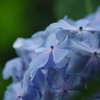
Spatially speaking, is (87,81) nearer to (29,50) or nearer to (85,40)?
(85,40)

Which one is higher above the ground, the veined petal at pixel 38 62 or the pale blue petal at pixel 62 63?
the veined petal at pixel 38 62

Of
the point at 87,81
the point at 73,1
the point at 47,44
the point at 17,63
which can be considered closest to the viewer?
the point at 87,81

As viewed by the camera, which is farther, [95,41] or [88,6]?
[88,6]

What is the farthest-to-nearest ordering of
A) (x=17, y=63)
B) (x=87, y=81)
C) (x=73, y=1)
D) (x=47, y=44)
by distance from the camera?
(x=73, y=1) → (x=17, y=63) → (x=47, y=44) → (x=87, y=81)

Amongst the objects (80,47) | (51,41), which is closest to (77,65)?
(80,47)

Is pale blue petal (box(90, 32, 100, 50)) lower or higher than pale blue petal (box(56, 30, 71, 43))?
lower

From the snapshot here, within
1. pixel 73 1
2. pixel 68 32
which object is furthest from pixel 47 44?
pixel 73 1

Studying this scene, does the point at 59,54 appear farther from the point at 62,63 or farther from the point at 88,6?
the point at 88,6

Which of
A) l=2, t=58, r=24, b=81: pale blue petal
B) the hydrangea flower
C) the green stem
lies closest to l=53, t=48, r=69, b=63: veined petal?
the hydrangea flower

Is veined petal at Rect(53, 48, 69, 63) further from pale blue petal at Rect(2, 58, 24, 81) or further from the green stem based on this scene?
the green stem

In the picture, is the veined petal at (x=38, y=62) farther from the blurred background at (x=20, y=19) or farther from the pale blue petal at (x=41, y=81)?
the blurred background at (x=20, y=19)

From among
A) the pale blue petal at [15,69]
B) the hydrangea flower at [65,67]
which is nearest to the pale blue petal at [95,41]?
the hydrangea flower at [65,67]
